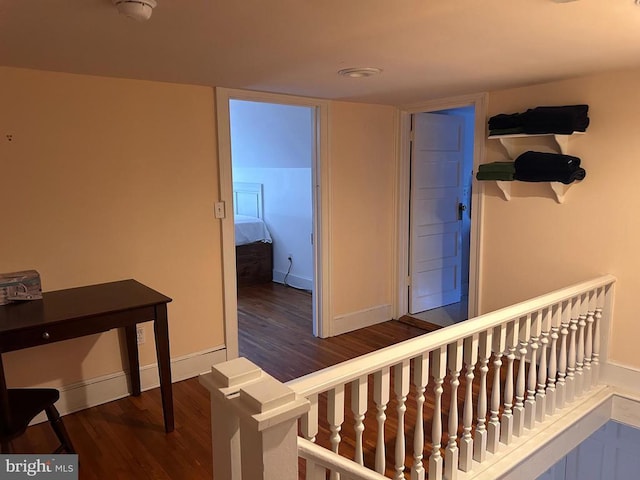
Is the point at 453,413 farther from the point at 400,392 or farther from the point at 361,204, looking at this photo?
the point at 361,204

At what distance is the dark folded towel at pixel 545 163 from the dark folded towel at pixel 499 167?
1.9 inches

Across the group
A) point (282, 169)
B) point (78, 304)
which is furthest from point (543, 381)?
point (282, 169)

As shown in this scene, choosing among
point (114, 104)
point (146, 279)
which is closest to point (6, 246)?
point (146, 279)

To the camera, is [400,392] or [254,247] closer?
[400,392]

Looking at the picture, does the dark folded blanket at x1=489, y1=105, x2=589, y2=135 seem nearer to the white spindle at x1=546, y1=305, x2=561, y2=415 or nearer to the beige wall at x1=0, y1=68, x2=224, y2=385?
the white spindle at x1=546, y1=305, x2=561, y2=415

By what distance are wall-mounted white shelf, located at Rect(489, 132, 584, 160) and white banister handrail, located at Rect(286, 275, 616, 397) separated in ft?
3.36

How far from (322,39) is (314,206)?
202cm

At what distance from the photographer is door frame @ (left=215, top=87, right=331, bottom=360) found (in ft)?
10.8

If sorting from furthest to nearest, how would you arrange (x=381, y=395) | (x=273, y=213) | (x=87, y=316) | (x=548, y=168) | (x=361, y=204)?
(x=273, y=213) < (x=361, y=204) < (x=548, y=168) < (x=87, y=316) < (x=381, y=395)

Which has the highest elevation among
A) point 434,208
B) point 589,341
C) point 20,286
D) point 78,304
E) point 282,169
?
point 282,169

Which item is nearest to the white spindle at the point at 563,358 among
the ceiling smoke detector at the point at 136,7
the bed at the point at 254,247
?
the ceiling smoke detector at the point at 136,7

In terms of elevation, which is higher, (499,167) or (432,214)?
(499,167)

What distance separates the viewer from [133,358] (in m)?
3.02

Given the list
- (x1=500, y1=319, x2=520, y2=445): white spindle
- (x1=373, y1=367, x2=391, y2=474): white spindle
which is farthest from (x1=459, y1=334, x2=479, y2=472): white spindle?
(x1=373, y1=367, x2=391, y2=474): white spindle
